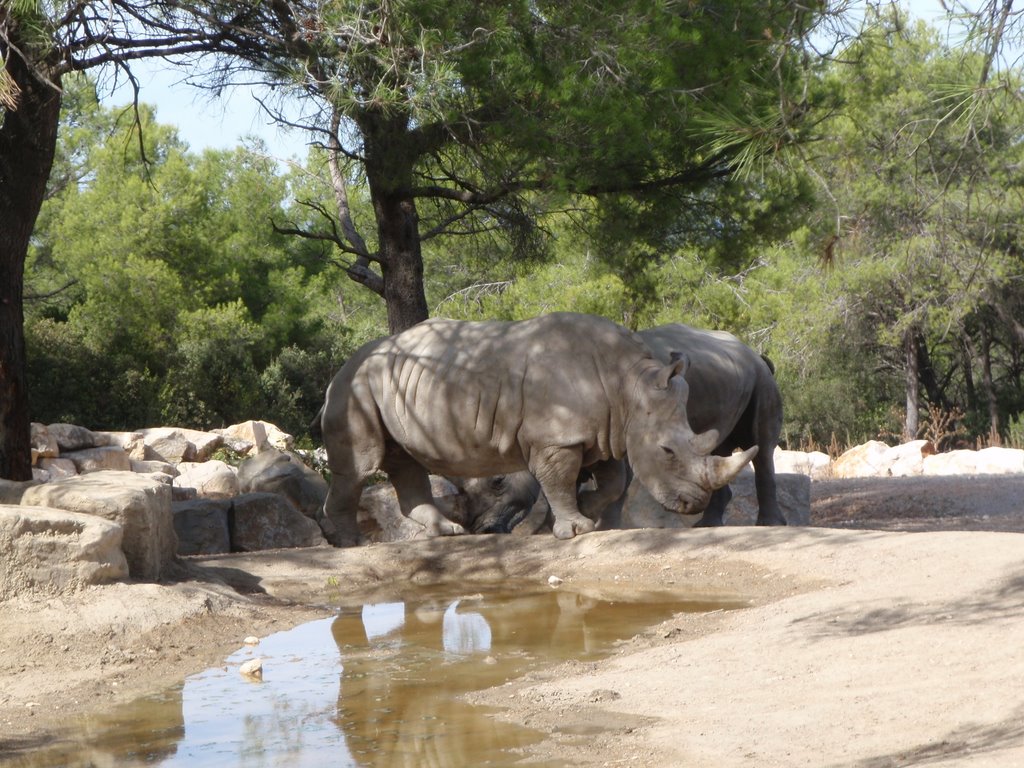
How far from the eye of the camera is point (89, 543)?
6.64m

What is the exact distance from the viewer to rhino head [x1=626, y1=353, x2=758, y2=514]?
9117mm

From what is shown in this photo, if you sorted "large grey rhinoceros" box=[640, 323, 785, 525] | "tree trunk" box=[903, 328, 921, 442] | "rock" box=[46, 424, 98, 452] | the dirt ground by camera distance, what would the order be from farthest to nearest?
"tree trunk" box=[903, 328, 921, 442]
"rock" box=[46, 424, 98, 452]
"large grey rhinoceros" box=[640, 323, 785, 525]
the dirt ground

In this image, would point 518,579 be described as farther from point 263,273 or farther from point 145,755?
point 263,273

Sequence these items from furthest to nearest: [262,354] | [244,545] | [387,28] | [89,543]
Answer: [262,354], [244,545], [387,28], [89,543]

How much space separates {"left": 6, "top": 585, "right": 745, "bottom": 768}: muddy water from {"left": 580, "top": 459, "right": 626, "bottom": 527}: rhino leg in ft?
6.34

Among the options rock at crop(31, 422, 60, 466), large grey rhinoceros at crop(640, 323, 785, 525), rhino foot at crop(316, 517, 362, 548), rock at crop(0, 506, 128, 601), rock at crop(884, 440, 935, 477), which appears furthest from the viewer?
rock at crop(884, 440, 935, 477)

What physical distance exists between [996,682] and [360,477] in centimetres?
620

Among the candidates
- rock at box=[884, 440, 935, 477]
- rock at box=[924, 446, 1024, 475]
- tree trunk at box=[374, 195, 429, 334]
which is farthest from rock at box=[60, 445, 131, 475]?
rock at box=[924, 446, 1024, 475]

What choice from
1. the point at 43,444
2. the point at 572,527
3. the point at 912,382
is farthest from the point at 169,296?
the point at 572,527

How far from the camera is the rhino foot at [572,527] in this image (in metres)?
9.25

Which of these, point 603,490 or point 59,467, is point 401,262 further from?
point 59,467

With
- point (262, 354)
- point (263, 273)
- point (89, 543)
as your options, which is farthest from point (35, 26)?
point (263, 273)

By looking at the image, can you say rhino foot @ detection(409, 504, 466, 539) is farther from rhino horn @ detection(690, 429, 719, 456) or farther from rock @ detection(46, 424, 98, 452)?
rock @ detection(46, 424, 98, 452)

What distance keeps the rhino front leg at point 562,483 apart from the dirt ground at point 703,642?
29 cm
